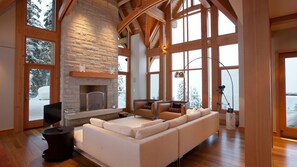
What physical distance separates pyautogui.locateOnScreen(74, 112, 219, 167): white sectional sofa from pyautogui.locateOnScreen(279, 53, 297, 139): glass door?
2.78 metres

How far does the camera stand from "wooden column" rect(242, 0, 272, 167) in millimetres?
1659

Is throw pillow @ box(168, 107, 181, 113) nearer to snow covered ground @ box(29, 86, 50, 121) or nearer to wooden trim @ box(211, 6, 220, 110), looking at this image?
wooden trim @ box(211, 6, 220, 110)

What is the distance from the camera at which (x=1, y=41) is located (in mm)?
4418

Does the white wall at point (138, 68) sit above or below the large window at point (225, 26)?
below

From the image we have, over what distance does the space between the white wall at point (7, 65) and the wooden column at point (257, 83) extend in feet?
19.1

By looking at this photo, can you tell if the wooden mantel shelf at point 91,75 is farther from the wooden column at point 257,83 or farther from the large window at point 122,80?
the wooden column at point 257,83

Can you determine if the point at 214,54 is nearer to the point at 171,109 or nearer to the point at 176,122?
the point at 171,109

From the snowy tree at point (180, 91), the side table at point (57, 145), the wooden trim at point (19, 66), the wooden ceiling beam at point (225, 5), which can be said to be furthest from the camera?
the snowy tree at point (180, 91)

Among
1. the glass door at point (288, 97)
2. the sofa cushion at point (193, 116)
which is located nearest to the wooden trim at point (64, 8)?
the sofa cushion at point (193, 116)

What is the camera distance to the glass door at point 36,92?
5.00 metres

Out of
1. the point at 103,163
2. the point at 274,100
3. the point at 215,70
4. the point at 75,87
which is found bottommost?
the point at 103,163

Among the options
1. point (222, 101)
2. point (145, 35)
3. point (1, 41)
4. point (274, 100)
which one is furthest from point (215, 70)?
point (1, 41)

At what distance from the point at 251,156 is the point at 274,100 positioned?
342cm

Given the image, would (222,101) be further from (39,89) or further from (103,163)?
(39,89)
